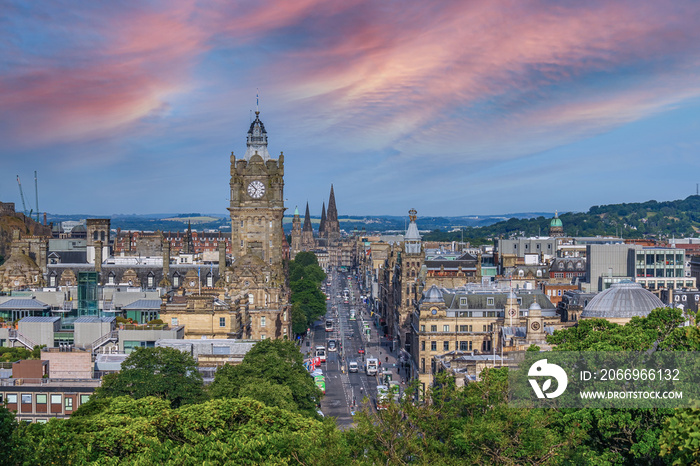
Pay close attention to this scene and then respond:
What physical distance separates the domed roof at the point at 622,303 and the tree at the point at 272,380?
1709 inches

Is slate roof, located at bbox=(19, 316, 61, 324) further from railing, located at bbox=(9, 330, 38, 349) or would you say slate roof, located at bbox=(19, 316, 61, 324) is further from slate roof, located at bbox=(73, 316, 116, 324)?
slate roof, located at bbox=(73, 316, 116, 324)

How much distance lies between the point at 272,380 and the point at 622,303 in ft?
175

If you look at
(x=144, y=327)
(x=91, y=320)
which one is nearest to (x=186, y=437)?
(x=144, y=327)

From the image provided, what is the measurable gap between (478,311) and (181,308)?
4520cm

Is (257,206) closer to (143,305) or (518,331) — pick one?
(143,305)

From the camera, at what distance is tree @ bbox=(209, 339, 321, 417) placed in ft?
270

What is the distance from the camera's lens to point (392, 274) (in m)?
199

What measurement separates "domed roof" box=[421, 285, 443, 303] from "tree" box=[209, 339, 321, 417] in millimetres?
37364

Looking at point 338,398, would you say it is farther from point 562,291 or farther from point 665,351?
point 665,351

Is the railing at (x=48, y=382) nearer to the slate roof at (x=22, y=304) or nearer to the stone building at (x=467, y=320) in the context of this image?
the slate roof at (x=22, y=304)

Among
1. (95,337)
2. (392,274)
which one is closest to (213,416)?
(95,337)

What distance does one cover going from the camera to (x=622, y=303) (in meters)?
122

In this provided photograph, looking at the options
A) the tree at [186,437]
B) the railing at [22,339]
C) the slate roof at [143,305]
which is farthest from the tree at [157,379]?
the slate roof at [143,305]
